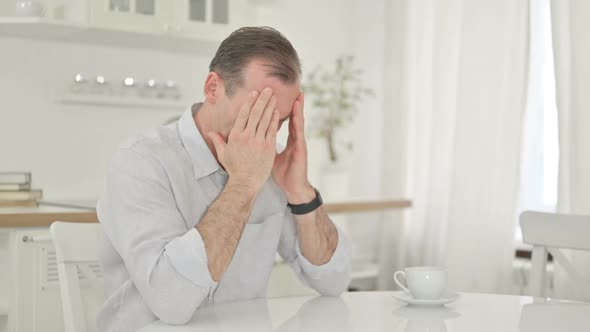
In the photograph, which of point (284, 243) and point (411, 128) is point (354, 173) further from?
point (284, 243)

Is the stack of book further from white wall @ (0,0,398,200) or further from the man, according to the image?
the man

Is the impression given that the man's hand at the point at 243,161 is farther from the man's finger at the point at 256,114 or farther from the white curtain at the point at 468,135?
the white curtain at the point at 468,135

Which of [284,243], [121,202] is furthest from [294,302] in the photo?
[121,202]

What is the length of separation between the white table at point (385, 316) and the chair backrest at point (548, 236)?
1.60ft

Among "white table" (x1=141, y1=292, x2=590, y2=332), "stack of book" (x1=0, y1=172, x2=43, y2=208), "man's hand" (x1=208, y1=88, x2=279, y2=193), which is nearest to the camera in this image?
"white table" (x1=141, y1=292, x2=590, y2=332)

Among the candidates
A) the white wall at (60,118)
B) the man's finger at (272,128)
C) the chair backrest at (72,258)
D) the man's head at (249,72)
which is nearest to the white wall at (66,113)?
the white wall at (60,118)

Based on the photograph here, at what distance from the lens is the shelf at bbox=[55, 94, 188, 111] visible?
11.7 ft

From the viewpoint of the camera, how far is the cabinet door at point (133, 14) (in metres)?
3.33

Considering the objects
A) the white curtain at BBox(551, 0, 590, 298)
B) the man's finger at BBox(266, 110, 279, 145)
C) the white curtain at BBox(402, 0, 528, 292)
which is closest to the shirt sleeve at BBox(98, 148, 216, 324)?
the man's finger at BBox(266, 110, 279, 145)

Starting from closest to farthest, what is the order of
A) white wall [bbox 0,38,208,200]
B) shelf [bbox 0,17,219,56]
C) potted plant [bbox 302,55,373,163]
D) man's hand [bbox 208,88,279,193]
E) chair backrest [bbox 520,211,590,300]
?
man's hand [bbox 208,88,279,193]
chair backrest [bbox 520,211,590,300]
shelf [bbox 0,17,219,56]
white wall [bbox 0,38,208,200]
potted plant [bbox 302,55,373,163]

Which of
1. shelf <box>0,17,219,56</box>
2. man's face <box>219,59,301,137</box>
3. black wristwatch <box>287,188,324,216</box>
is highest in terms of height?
shelf <box>0,17,219,56</box>

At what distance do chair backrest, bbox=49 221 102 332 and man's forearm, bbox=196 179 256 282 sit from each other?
12.3 inches

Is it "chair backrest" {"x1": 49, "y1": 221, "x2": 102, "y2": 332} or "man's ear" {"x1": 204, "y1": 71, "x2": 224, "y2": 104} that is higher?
"man's ear" {"x1": 204, "y1": 71, "x2": 224, "y2": 104}

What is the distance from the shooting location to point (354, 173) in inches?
176
